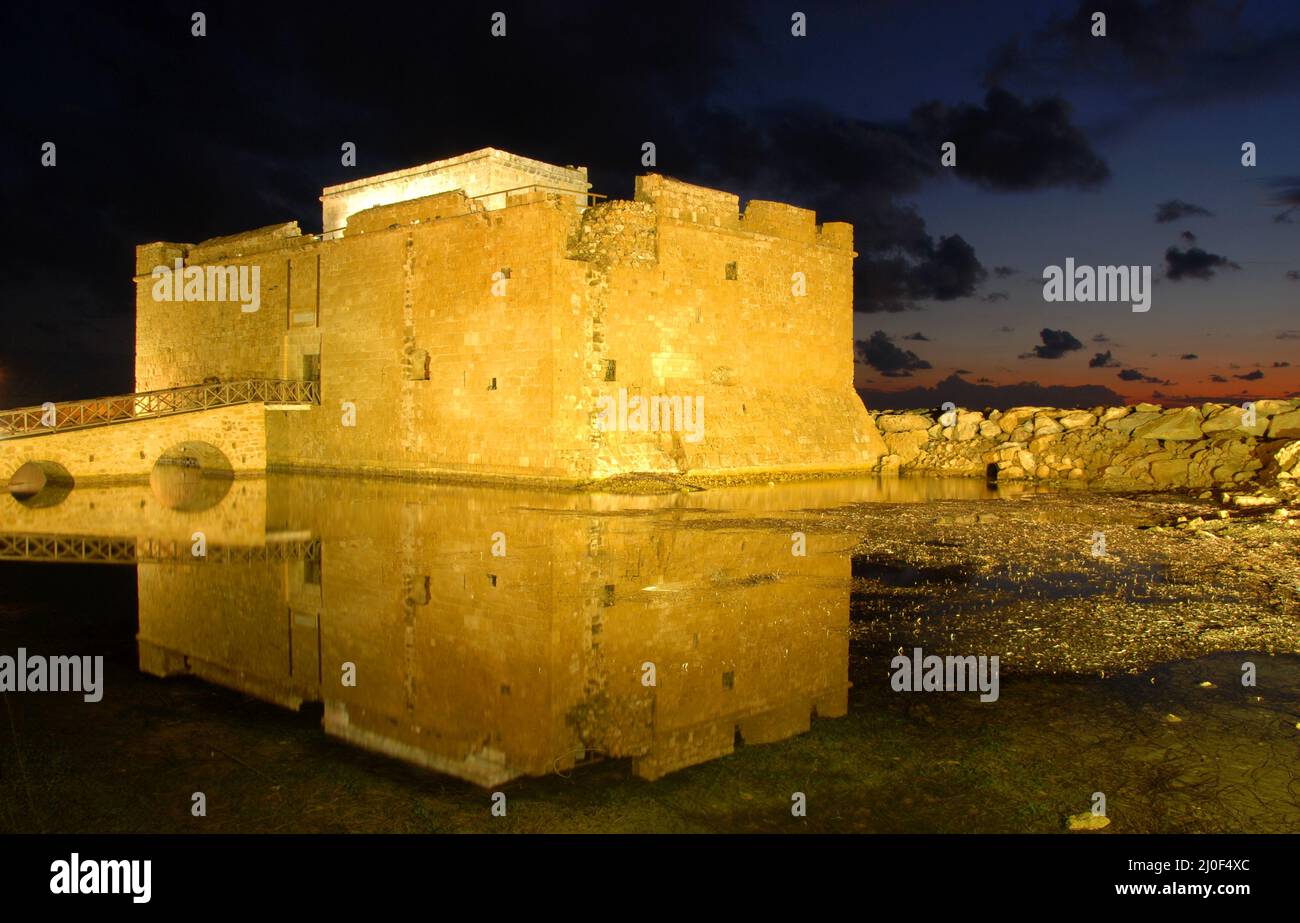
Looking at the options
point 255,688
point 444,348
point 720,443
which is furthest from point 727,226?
point 255,688

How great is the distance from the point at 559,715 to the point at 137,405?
2181cm

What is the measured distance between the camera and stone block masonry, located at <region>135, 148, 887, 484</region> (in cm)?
1808

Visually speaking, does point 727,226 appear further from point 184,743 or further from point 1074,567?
point 184,743

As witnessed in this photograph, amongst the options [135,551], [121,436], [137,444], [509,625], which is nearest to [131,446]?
[137,444]

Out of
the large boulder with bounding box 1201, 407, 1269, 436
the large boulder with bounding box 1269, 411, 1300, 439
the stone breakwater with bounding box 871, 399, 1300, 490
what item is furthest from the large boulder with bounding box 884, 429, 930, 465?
the large boulder with bounding box 1269, 411, 1300, 439

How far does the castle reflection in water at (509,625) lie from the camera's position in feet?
15.5

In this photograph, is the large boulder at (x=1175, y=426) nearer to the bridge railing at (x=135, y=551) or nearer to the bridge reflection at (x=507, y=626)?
the bridge reflection at (x=507, y=626)

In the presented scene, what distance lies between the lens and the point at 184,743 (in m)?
4.47

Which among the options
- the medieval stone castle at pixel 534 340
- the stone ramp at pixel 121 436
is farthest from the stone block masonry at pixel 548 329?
the stone ramp at pixel 121 436

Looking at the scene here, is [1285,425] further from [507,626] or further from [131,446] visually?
[131,446]

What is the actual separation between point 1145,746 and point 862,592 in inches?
150

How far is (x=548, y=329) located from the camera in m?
17.7

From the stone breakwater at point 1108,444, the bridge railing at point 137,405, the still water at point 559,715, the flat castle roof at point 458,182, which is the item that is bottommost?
the still water at point 559,715

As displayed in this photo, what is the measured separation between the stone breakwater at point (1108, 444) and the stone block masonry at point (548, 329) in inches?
93.7
